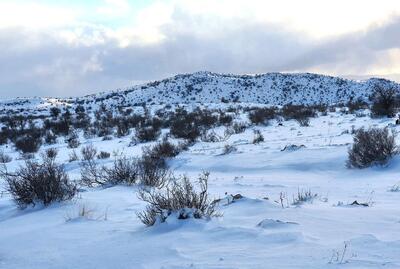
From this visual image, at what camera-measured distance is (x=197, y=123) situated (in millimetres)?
26453

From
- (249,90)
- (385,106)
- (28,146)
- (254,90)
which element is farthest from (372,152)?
(254,90)

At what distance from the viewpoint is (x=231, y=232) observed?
521 centimetres

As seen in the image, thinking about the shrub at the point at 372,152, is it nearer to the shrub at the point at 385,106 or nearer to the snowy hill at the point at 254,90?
the shrub at the point at 385,106

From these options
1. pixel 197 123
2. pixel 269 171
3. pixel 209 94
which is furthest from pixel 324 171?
pixel 209 94

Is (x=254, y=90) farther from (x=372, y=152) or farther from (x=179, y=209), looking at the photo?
(x=179, y=209)

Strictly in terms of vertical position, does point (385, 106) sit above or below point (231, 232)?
above

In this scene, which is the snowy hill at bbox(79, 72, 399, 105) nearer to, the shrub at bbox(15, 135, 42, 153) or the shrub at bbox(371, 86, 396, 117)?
the shrub at bbox(371, 86, 396, 117)

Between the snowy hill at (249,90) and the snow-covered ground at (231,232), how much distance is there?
72.8m

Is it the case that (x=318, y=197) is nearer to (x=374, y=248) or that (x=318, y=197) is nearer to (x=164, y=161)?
(x=374, y=248)

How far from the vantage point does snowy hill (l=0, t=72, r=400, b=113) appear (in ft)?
280

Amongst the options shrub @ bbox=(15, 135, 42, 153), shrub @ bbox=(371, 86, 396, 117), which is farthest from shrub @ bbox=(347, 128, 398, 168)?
shrub @ bbox=(15, 135, 42, 153)

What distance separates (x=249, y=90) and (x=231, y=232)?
294 feet

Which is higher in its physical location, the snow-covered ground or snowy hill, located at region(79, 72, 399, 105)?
snowy hill, located at region(79, 72, 399, 105)

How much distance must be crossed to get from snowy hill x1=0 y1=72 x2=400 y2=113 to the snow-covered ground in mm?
72771
